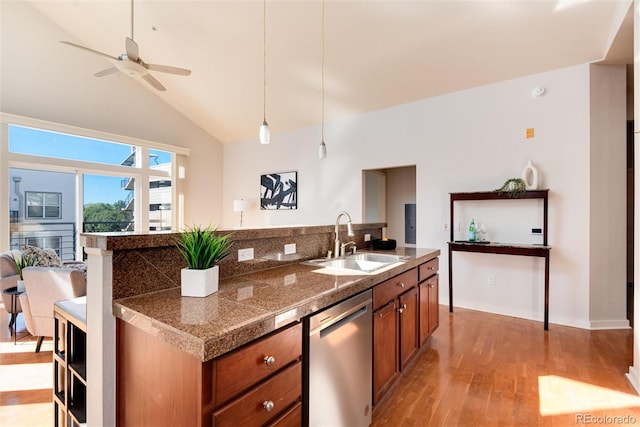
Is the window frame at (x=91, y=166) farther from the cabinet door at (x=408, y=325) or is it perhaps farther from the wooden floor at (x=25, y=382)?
the cabinet door at (x=408, y=325)

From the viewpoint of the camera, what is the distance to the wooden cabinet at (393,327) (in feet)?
5.87

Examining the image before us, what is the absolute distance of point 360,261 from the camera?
260cm

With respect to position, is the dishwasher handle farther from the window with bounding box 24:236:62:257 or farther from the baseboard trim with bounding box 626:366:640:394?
the window with bounding box 24:236:62:257

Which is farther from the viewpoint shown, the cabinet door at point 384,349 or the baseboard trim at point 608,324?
the baseboard trim at point 608,324

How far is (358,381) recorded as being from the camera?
62.4 inches

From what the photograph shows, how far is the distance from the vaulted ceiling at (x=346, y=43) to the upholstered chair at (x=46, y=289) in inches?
130

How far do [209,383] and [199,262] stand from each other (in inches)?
22.6

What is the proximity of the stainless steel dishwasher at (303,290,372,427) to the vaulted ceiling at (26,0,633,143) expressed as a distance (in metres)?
3.00

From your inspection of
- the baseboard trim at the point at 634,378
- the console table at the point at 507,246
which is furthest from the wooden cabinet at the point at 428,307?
the baseboard trim at the point at 634,378

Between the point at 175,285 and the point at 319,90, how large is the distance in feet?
12.8

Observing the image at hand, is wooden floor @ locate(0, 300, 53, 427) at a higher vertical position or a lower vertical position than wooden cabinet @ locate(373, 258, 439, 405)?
lower

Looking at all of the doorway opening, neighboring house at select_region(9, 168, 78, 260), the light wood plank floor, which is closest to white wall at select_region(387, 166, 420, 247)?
the doorway opening

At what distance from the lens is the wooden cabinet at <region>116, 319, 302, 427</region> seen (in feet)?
2.93

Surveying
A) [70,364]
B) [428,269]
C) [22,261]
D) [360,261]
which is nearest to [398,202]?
[428,269]
